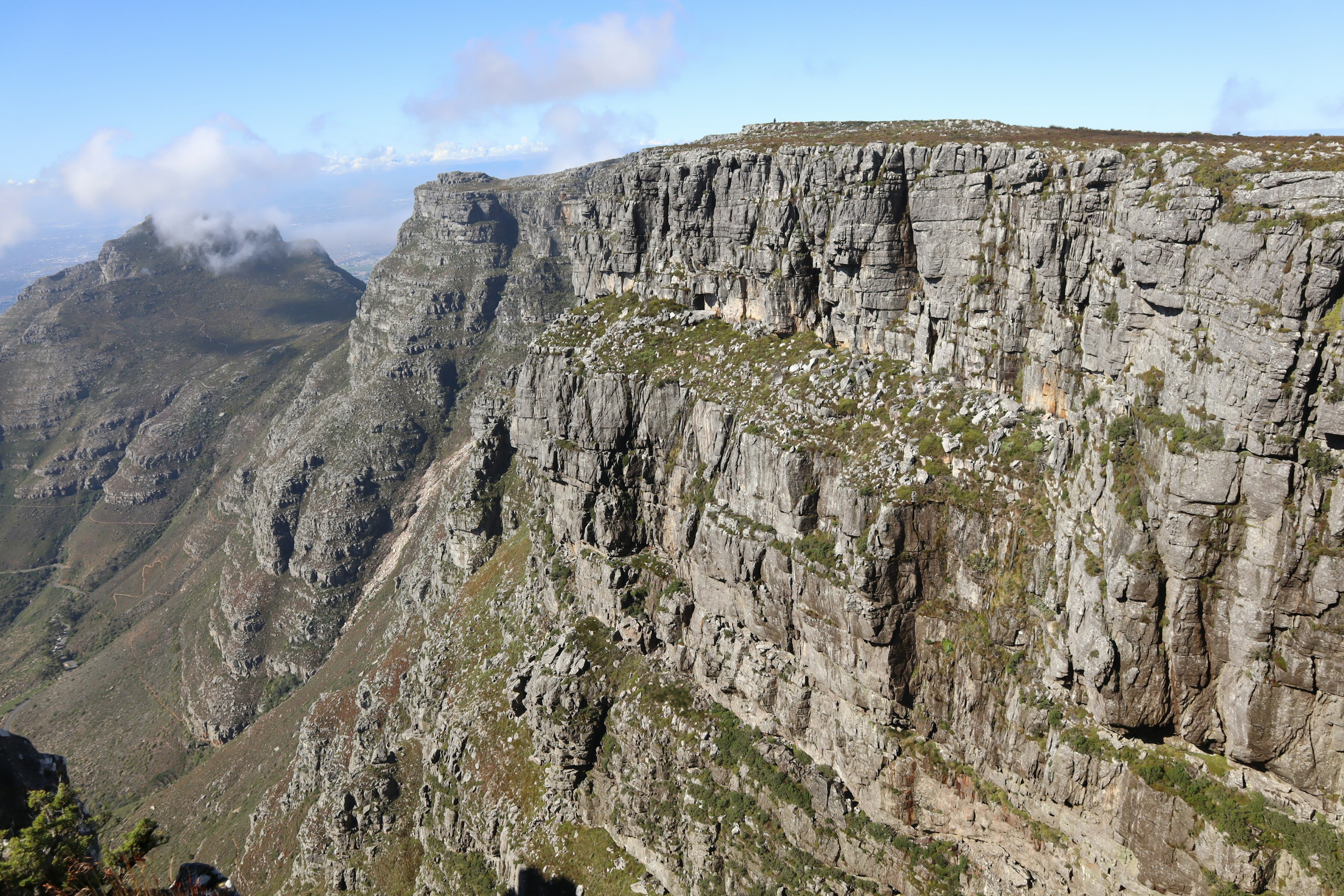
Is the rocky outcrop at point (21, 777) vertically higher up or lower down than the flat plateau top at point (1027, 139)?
lower down

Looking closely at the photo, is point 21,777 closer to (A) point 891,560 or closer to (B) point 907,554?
(A) point 891,560

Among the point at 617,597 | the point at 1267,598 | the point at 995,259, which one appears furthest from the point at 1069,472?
the point at 617,597

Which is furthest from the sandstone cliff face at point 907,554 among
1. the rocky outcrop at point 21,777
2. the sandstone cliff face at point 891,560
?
the rocky outcrop at point 21,777

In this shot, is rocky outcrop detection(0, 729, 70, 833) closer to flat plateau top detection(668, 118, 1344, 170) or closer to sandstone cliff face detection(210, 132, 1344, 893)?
sandstone cliff face detection(210, 132, 1344, 893)

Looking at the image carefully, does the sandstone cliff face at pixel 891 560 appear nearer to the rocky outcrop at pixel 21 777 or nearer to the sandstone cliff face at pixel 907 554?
the sandstone cliff face at pixel 907 554

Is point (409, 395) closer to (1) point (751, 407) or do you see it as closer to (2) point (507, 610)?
(2) point (507, 610)

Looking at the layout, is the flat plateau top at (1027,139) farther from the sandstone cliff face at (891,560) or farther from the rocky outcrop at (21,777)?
the rocky outcrop at (21,777)

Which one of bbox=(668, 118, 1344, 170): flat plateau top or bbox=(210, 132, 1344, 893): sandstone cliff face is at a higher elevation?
bbox=(668, 118, 1344, 170): flat plateau top

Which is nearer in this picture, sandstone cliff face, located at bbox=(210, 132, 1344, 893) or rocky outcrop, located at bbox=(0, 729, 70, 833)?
rocky outcrop, located at bbox=(0, 729, 70, 833)

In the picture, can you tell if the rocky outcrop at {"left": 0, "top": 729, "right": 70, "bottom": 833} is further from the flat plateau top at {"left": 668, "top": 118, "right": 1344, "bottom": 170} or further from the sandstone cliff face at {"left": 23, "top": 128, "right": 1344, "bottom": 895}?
the flat plateau top at {"left": 668, "top": 118, "right": 1344, "bottom": 170}

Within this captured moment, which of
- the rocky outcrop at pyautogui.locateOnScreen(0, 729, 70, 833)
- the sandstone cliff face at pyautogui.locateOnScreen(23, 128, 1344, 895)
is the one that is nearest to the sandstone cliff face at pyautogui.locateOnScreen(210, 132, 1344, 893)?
the sandstone cliff face at pyautogui.locateOnScreen(23, 128, 1344, 895)

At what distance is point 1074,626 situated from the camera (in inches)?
1570

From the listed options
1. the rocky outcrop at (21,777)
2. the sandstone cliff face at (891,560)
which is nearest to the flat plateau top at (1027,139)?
the sandstone cliff face at (891,560)

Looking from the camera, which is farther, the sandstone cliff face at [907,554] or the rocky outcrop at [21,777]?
the sandstone cliff face at [907,554]
